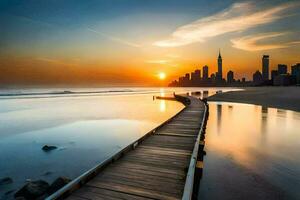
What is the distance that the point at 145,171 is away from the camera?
6.49m

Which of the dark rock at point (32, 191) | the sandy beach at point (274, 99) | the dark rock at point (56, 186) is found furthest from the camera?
the sandy beach at point (274, 99)

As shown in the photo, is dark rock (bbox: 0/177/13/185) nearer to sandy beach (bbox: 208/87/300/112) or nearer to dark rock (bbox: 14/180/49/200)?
dark rock (bbox: 14/180/49/200)

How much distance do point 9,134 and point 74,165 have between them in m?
11.6

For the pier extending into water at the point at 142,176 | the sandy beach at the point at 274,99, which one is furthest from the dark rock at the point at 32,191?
the sandy beach at the point at 274,99

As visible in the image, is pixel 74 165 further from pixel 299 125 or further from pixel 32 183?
pixel 299 125

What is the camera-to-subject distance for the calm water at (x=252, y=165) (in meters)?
7.05

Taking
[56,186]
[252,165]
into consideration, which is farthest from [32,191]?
[252,165]

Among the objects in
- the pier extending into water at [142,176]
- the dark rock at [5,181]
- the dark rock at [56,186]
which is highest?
the pier extending into water at [142,176]

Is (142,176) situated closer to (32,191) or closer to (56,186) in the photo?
(56,186)

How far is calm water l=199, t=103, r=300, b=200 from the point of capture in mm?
7055

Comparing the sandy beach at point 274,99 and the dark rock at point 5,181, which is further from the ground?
the sandy beach at point 274,99

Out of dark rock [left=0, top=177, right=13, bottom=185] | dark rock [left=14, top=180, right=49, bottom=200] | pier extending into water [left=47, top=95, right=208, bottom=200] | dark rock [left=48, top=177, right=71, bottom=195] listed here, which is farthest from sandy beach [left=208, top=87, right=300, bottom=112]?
dark rock [left=0, top=177, right=13, bottom=185]

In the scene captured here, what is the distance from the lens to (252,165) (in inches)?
370

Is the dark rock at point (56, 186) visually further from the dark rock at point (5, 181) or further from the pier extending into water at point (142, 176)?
the dark rock at point (5, 181)
